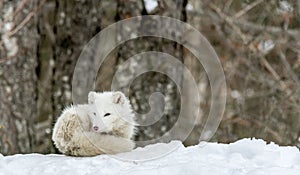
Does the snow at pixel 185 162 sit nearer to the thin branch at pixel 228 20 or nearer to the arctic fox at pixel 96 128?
the arctic fox at pixel 96 128

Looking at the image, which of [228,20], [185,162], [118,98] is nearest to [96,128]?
[118,98]

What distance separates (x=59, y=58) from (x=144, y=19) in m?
1.10

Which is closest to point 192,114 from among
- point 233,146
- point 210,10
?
point 210,10

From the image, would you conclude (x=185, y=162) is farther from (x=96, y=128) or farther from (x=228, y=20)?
(x=228, y=20)

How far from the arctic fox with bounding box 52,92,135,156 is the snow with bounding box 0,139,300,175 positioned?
109 mm

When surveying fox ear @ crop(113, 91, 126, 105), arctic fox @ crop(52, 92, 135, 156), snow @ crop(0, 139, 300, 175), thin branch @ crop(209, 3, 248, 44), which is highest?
thin branch @ crop(209, 3, 248, 44)

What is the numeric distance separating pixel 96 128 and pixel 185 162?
676 millimetres

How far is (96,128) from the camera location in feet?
13.2

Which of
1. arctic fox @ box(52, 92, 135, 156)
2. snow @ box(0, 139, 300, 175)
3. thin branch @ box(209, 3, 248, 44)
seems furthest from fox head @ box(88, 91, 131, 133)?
thin branch @ box(209, 3, 248, 44)

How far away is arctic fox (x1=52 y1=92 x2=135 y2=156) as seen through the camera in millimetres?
4012

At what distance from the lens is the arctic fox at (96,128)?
13.2ft

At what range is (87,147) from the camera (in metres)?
4.00

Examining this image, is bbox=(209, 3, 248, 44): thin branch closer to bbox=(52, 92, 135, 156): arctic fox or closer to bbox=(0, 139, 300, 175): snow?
bbox=(52, 92, 135, 156): arctic fox

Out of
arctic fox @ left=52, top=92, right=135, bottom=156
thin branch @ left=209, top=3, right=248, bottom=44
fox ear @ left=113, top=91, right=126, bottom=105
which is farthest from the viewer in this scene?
thin branch @ left=209, top=3, right=248, bottom=44
